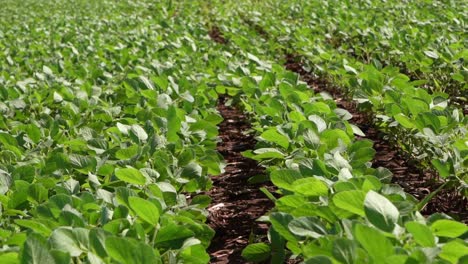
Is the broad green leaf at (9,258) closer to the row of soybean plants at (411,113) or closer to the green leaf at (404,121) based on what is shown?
the row of soybean plants at (411,113)

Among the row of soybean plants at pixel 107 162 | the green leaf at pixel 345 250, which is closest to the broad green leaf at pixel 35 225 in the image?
the row of soybean plants at pixel 107 162

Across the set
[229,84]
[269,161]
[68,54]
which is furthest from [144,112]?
[68,54]

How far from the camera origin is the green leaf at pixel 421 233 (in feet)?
Result: 4.29

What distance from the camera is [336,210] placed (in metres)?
1.58

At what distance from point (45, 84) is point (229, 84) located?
1.53m

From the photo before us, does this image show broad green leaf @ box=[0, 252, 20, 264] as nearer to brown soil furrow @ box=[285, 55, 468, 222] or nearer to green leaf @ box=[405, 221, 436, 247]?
green leaf @ box=[405, 221, 436, 247]

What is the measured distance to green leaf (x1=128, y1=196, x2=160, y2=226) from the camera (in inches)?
62.9

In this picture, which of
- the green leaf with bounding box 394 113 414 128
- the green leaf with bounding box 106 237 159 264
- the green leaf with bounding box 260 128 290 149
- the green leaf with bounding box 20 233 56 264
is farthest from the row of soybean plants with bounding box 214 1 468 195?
the green leaf with bounding box 20 233 56 264

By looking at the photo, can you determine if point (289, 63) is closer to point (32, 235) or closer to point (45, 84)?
point (45, 84)

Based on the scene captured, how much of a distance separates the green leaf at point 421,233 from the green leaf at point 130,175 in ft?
3.10

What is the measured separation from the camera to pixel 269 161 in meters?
2.60

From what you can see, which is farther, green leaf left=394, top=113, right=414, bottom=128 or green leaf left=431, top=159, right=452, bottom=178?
green leaf left=394, top=113, right=414, bottom=128

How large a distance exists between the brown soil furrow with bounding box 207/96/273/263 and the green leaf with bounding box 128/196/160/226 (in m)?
0.70

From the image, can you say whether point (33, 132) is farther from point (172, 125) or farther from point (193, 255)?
point (193, 255)
